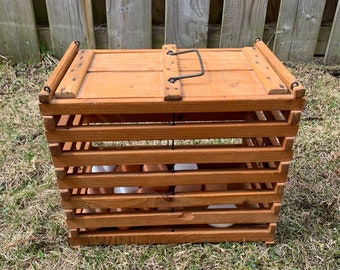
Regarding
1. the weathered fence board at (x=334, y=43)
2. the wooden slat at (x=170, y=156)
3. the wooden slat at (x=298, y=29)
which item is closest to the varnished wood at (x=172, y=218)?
the wooden slat at (x=170, y=156)

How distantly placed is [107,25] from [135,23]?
18 cm

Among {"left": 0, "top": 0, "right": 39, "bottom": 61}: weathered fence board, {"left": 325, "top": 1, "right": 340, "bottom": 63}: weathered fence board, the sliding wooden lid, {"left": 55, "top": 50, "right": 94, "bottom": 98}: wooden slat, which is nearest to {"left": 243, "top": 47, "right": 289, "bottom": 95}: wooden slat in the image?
the sliding wooden lid

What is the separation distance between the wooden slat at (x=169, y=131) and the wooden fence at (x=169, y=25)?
1440mm

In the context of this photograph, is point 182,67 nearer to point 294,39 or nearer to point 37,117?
point 37,117

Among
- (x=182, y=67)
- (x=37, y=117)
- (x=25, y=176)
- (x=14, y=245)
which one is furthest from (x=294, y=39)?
(x=14, y=245)

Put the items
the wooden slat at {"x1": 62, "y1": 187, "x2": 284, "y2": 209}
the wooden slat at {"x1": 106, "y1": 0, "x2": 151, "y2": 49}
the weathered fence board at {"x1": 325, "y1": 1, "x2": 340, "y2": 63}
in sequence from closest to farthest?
the wooden slat at {"x1": 62, "y1": 187, "x2": 284, "y2": 209}, the wooden slat at {"x1": 106, "y1": 0, "x2": 151, "y2": 49}, the weathered fence board at {"x1": 325, "y1": 1, "x2": 340, "y2": 63}

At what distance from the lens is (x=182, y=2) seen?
8.14 ft

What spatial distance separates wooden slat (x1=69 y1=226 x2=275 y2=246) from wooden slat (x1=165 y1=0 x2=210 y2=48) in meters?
1.44

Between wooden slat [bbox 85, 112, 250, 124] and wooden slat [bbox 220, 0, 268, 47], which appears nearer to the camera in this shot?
wooden slat [bbox 85, 112, 250, 124]

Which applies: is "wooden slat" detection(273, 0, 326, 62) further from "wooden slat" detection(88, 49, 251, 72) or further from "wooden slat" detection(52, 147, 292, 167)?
"wooden slat" detection(52, 147, 292, 167)

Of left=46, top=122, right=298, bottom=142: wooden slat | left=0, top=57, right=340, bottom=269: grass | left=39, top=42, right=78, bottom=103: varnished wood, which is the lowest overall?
left=0, top=57, right=340, bottom=269: grass

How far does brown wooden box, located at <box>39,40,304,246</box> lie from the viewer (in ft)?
3.98

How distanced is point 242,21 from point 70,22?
3.54 feet

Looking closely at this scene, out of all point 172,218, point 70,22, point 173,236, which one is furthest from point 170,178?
point 70,22
